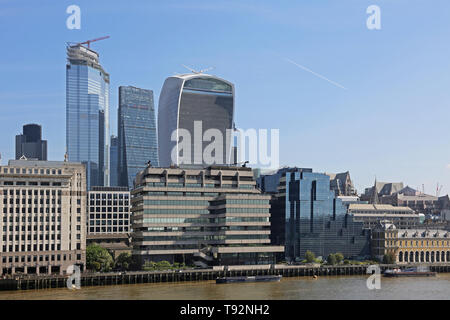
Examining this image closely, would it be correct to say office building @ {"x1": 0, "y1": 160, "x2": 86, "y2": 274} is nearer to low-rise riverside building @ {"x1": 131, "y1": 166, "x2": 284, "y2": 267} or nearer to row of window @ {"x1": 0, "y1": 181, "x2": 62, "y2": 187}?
row of window @ {"x1": 0, "y1": 181, "x2": 62, "y2": 187}

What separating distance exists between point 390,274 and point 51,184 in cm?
10059

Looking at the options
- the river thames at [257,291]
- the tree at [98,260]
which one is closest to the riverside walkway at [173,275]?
the river thames at [257,291]

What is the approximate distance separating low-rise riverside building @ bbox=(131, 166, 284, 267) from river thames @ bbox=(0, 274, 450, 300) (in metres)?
20.6

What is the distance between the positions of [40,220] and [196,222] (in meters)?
44.5

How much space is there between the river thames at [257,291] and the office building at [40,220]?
22.1 meters

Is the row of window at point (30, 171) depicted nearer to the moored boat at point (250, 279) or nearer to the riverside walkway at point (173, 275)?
the riverside walkway at point (173, 275)

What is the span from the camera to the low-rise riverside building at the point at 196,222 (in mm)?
181750

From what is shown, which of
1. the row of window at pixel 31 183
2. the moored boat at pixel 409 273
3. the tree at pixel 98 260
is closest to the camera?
the row of window at pixel 31 183

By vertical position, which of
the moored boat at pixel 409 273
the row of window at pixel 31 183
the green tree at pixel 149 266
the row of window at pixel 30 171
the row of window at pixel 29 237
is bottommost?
the moored boat at pixel 409 273

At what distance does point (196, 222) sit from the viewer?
612 feet

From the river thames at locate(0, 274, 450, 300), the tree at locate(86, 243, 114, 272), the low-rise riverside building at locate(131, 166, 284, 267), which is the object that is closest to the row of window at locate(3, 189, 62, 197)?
the tree at locate(86, 243, 114, 272)

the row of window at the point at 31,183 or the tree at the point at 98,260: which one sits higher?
the row of window at the point at 31,183

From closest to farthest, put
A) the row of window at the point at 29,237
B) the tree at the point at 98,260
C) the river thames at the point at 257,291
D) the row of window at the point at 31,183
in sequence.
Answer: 1. the river thames at the point at 257,291
2. the row of window at the point at 29,237
3. the row of window at the point at 31,183
4. the tree at the point at 98,260

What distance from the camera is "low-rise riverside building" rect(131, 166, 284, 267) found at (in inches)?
7156
